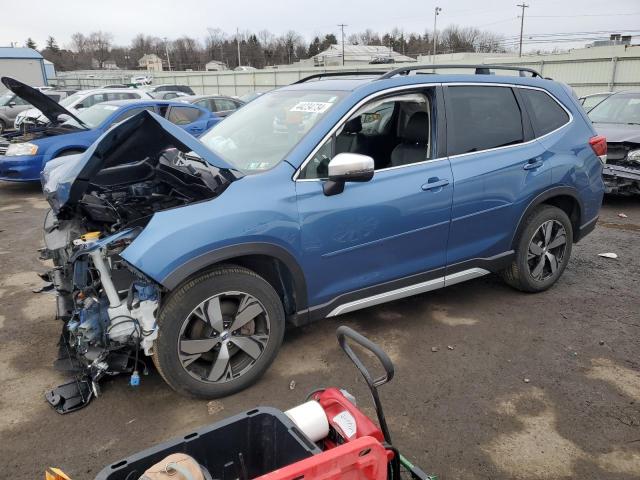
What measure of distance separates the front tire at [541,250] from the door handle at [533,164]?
1.34 feet

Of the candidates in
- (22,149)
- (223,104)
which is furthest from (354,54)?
(22,149)

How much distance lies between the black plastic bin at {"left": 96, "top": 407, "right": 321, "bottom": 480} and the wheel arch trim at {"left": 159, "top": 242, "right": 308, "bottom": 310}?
3.53ft

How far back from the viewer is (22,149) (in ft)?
28.7

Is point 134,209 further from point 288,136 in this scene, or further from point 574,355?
point 574,355

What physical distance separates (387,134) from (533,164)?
1255 millimetres

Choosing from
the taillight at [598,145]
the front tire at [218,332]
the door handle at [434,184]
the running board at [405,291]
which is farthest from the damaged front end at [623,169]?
the front tire at [218,332]

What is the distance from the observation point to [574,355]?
3785 mm

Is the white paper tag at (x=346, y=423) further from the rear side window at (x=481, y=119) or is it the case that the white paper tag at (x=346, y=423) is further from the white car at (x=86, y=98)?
the white car at (x=86, y=98)

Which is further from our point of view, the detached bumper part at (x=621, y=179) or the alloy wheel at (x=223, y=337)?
the detached bumper part at (x=621, y=179)

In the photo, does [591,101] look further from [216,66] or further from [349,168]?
[216,66]

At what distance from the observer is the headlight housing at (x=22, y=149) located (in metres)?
8.77

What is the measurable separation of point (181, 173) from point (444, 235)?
198 cm

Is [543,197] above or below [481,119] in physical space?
below

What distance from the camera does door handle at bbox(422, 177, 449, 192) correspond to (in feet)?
12.3
